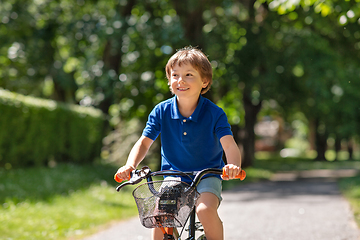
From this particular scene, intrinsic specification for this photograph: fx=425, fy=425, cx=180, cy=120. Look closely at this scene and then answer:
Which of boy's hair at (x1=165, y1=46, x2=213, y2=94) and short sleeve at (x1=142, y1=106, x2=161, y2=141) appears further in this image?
short sleeve at (x1=142, y1=106, x2=161, y2=141)

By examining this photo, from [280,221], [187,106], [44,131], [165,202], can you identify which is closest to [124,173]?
[165,202]

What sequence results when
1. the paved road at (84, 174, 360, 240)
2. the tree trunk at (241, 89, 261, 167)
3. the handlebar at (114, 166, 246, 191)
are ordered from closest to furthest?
the handlebar at (114, 166, 246, 191) → the paved road at (84, 174, 360, 240) → the tree trunk at (241, 89, 261, 167)

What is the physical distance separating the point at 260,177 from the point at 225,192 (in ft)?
17.8

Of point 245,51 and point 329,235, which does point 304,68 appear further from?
point 329,235

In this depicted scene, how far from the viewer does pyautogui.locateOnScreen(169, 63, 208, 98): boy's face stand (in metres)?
2.78

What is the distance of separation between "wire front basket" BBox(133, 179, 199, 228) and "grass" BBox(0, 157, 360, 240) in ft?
10.6

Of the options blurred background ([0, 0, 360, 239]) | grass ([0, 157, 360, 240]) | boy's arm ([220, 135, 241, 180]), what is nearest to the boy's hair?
boy's arm ([220, 135, 241, 180])

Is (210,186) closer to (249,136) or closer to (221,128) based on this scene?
(221,128)

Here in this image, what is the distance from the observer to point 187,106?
2.91 meters

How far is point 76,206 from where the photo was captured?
290 inches

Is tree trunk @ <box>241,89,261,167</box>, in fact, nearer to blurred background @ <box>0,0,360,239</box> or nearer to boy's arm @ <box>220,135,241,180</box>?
blurred background @ <box>0,0,360,239</box>

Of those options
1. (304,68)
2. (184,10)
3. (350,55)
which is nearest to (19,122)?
(184,10)

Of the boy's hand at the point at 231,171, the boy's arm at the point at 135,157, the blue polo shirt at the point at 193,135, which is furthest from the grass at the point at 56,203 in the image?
the boy's hand at the point at 231,171

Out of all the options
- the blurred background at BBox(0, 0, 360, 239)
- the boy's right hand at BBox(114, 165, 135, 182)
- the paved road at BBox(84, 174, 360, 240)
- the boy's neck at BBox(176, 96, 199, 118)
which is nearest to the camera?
the boy's right hand at BBox(114, 165, 135, 182)
